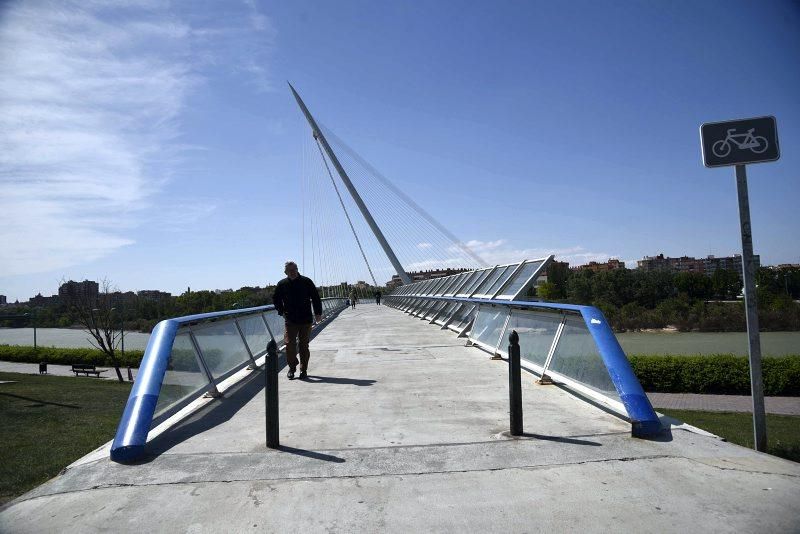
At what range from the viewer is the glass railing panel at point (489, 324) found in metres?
8.63

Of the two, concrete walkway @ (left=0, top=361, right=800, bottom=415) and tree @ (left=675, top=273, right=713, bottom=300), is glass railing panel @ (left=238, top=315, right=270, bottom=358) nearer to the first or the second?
concrete walkway @ (left=0, top=361, right=800, bottom=415)

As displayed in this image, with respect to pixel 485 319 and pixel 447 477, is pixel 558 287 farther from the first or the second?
pixel 447 477

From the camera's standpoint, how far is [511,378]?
161 inches

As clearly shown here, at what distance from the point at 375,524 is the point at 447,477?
740 millimetres

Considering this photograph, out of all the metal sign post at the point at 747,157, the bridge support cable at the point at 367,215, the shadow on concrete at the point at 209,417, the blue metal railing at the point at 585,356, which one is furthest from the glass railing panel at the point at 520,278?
the bridge support cable at the point at 367,215

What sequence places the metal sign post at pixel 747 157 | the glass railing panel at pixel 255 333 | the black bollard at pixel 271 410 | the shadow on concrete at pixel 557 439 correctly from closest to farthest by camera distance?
1. the shadow on concrete at pixel 557 439
2. the black bollard at pixel 271 410
3. the metal sign post at pixel 747 157
4. the glass railing panel at pixel 255 333

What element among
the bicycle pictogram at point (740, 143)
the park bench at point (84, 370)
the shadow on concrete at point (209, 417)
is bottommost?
the park bench at point (84, 370)

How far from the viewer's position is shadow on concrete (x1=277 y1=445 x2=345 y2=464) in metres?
3.71

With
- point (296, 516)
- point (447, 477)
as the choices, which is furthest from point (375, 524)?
point (447, 477)

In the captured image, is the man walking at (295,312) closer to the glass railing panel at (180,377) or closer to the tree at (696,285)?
the glass railing panel at (180,377)

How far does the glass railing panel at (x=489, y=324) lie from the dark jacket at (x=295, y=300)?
2981mm

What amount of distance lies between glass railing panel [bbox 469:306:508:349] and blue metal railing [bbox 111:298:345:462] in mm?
3867

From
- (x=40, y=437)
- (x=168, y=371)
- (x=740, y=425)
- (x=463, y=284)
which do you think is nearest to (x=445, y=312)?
(x=463, y=284)

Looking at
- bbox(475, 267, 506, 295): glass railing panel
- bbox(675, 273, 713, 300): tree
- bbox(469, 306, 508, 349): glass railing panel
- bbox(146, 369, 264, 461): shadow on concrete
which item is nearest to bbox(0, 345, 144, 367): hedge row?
bbox(475, 267, 506, 295): glass railing panel
